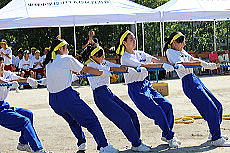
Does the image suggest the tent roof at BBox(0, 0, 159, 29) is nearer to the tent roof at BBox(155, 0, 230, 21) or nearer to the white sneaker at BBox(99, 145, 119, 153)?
the tent roof at BBox(155, 0, 230, 21)

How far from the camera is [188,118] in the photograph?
966 cm

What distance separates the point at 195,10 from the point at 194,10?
32mm

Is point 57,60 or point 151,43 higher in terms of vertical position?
point 57,60

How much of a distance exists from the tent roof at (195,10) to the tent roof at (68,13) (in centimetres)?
65

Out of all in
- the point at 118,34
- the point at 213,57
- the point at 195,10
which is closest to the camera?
the point at 195,10

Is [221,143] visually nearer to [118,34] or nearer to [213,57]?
[213,57]

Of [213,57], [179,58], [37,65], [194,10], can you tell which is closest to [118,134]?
[179,58]

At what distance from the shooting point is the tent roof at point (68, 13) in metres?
15.6

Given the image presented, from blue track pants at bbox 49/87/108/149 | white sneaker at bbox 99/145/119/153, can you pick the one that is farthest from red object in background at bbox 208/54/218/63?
blue track pants at bbox 49/87/108/149

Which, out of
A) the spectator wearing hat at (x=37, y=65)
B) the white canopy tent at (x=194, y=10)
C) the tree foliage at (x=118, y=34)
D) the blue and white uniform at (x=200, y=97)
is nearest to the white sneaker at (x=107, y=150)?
the blue and white uniform at (x=200, y=97)

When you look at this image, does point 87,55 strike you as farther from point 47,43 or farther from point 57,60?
point 47,43

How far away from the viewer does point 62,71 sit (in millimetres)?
6691

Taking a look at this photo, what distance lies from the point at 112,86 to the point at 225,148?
32.1ft

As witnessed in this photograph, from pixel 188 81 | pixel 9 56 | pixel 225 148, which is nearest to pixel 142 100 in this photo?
pixel 188 81
